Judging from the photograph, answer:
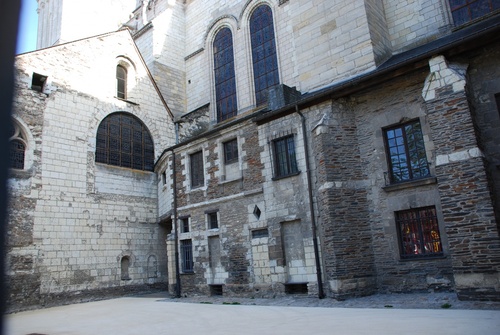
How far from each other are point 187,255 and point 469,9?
1366 centimetres

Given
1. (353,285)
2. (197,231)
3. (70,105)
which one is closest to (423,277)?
(353,285)

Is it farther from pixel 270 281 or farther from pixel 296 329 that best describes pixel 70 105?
pixel 296 329

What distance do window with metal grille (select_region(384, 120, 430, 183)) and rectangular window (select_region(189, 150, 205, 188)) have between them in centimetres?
740

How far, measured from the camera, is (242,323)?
797 centimetres

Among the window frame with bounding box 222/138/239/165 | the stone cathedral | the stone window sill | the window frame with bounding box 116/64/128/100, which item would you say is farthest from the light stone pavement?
the window frame with bounding box 116/64/128/100

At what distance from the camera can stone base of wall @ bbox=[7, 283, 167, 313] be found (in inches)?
560

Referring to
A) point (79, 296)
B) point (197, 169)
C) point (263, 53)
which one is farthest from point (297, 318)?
point (263, 53)

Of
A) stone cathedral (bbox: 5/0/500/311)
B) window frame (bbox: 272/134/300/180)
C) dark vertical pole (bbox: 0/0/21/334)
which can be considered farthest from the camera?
window frame (bbox: 272/134/300/180)

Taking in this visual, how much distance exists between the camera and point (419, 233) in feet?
35.9

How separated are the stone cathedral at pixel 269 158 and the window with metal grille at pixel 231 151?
0.48 ft

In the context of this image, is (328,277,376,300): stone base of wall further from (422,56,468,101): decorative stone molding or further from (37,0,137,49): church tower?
(37,0,137,49): church tower

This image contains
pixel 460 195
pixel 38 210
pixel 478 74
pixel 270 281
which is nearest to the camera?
pixel 460 195

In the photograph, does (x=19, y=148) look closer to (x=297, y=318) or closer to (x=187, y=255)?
(x=187, y=255)

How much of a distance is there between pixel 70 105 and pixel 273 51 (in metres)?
9.62
